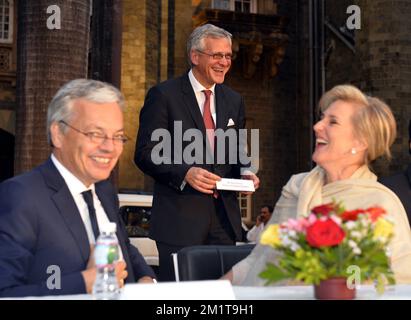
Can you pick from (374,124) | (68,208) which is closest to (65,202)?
(68,208)

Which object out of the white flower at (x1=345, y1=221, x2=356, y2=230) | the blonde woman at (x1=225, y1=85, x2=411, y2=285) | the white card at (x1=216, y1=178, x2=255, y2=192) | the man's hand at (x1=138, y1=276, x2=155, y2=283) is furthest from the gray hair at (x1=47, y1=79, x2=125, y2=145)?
the white card at (x1=216, y1=178, x2=255, y2=192)

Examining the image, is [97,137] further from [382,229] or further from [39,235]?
[382,229]

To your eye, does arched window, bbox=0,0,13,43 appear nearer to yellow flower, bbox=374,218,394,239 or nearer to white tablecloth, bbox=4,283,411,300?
white tablecloth, bbox=4,283,411,300

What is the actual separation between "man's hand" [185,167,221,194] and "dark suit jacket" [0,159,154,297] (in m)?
1.60

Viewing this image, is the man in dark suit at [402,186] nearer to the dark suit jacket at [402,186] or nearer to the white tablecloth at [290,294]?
the dark suit jacket at [402,186]

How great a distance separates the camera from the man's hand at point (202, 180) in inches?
188

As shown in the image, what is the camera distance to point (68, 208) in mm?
3164

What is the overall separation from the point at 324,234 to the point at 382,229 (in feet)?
0.72

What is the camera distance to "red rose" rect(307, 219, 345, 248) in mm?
2400

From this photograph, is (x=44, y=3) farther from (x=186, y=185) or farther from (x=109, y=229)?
(x=109, y=229)

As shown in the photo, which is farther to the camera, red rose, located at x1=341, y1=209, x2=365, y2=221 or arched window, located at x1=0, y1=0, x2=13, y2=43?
arched window, located at x1=0, y1=0, x2=13, y2=43

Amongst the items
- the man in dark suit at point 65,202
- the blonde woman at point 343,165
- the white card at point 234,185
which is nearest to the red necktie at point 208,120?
the white card at point 234,185

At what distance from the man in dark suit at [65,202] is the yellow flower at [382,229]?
920mm

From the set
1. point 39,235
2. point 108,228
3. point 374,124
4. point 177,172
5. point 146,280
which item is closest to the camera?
point 108,228
